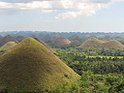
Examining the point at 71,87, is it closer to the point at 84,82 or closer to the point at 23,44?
the point at 84,82

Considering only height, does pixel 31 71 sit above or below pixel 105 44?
below

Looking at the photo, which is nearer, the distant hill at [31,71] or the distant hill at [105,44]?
the distant hill at [31,71]

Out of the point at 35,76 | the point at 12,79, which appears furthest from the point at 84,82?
the point at 12,79

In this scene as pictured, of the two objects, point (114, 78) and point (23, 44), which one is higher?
point (23, 44)

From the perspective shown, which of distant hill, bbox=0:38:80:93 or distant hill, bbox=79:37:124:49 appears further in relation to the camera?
distant hill, bbox=79:37:124:49

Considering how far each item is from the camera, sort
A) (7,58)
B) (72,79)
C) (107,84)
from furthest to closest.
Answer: (7,58), (72,79), (107,84)

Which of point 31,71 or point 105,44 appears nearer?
point 31,71

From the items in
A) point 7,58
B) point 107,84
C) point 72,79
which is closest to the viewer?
point 107,84

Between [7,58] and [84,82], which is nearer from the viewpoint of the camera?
[84,82]
